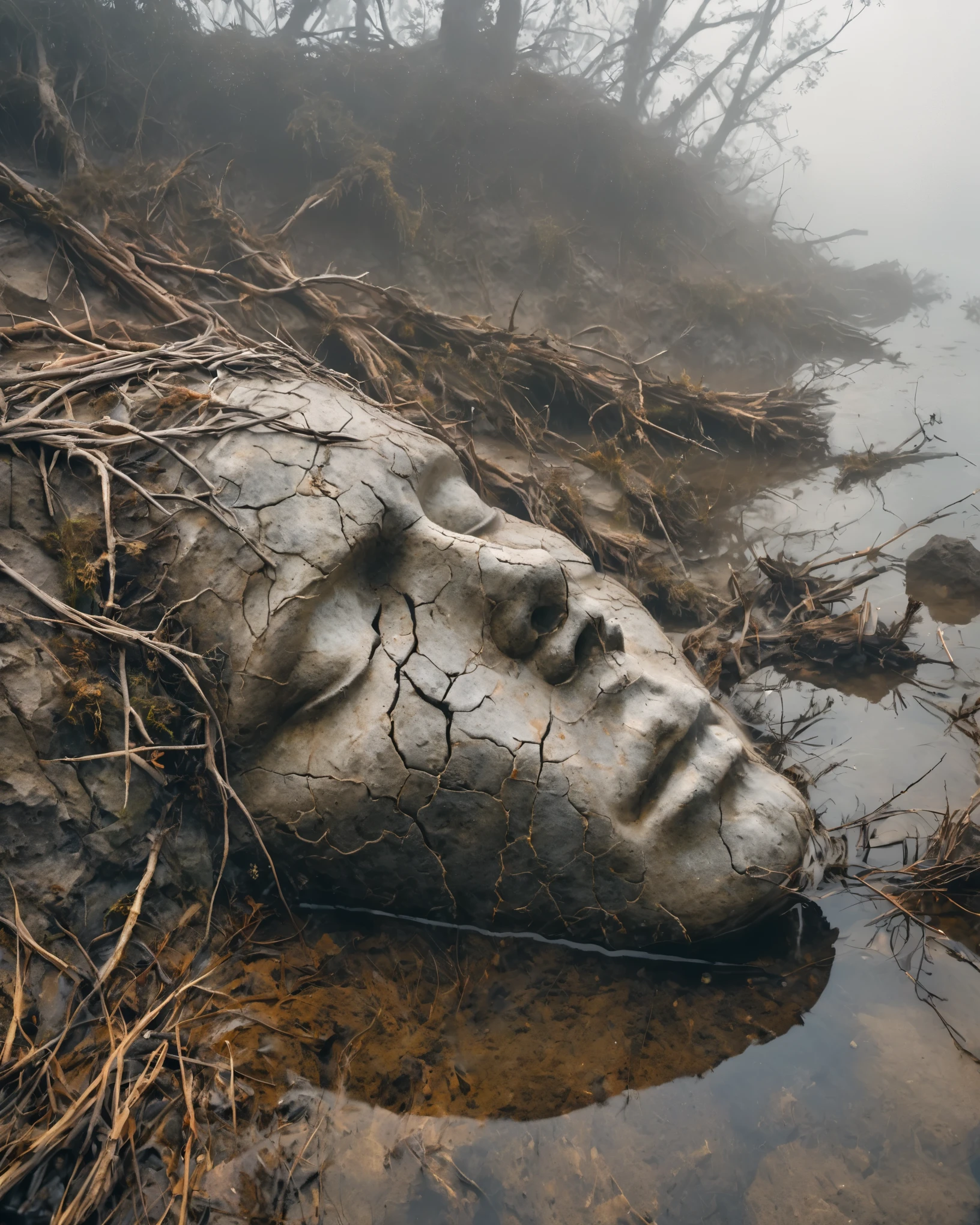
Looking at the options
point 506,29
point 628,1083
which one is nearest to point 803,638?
point 628,1083

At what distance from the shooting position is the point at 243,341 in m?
4.61

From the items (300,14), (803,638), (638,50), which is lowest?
(803,638)

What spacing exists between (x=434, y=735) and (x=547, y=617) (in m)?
0.68

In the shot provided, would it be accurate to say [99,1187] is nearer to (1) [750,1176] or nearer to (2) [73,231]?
(1) [750,1176]

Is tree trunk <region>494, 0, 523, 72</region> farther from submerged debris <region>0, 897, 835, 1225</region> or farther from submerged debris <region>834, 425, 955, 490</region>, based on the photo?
submerged debris <region>0, 897, 835, 1225</region>

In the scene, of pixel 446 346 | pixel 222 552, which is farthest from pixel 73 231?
pixel 222 552

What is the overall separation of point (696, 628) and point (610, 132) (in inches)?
444

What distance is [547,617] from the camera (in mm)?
2992

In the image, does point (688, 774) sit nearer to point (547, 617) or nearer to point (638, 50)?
point (547, 617)

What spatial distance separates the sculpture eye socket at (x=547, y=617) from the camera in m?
2.95

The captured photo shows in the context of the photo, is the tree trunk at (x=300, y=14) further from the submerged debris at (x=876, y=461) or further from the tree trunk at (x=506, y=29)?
the submerged debris at (x=876, y=461)

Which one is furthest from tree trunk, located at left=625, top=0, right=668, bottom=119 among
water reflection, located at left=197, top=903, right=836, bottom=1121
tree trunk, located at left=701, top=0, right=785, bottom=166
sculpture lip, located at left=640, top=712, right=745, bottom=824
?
water reflection, located at left=197, top=903, right=836, bottom=1121

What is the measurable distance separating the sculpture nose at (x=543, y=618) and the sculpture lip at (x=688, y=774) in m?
0.51

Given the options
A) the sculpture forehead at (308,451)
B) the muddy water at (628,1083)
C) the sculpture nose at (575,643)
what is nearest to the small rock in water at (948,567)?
the muddy water at (628,1083)
